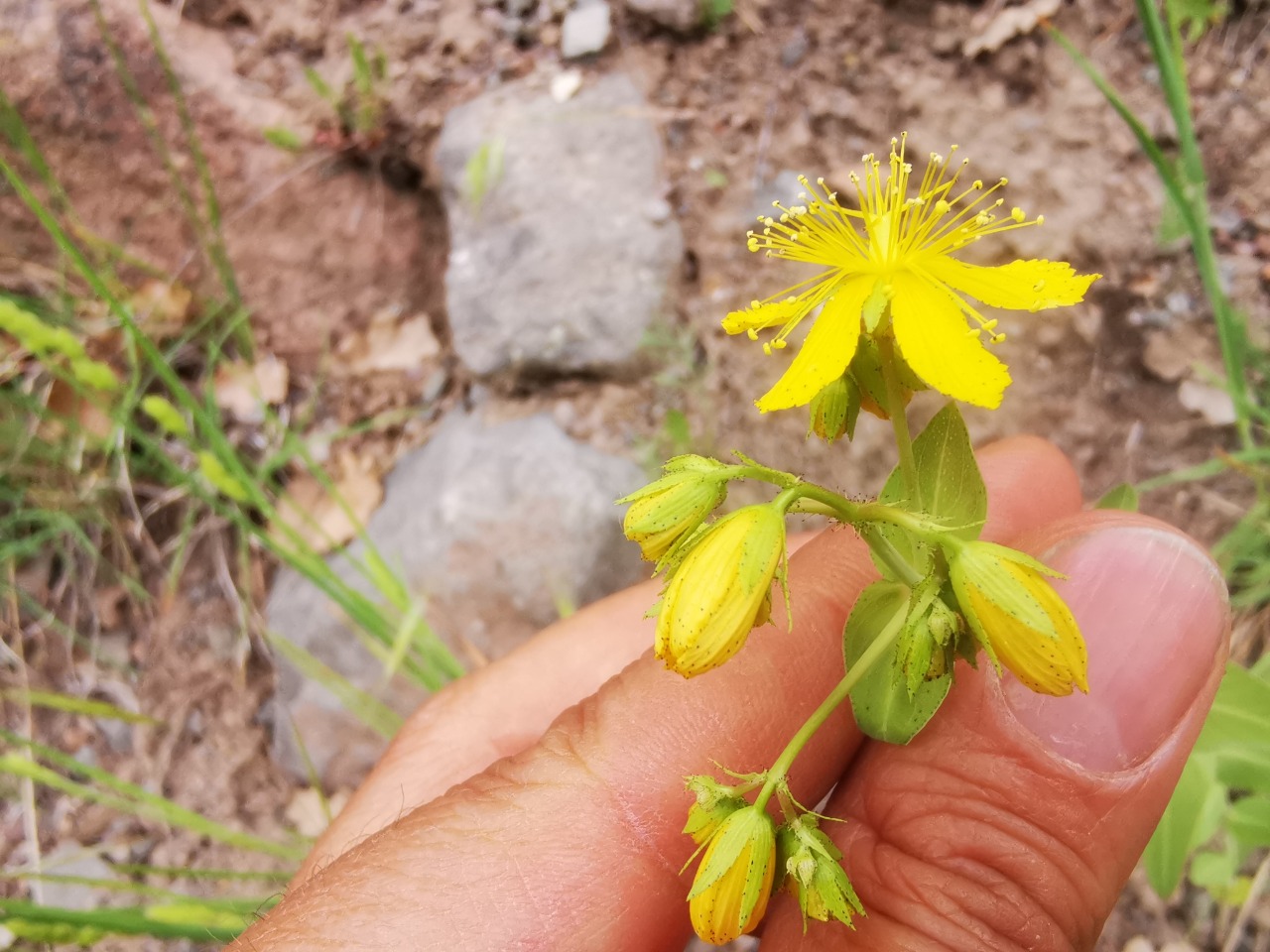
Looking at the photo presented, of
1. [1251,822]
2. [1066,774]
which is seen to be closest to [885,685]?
[1066,774]

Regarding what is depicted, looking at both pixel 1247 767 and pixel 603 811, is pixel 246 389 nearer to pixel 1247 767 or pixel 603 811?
pixel 603 811

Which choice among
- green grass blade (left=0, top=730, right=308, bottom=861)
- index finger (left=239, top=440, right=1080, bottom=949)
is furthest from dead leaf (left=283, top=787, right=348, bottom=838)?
index finger (left=239, top=440, right=1080, bottom=949)

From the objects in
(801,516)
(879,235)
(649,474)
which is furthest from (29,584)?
(879,235)

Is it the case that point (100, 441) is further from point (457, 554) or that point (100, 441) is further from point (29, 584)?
Answer: point (457, 554)

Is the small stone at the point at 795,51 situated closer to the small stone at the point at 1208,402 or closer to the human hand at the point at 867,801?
the small stone at the point at 1208,402

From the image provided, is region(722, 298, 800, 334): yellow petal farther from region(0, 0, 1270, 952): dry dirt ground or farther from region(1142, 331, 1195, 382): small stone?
region(1142, 331, 1195, 382): small stone
